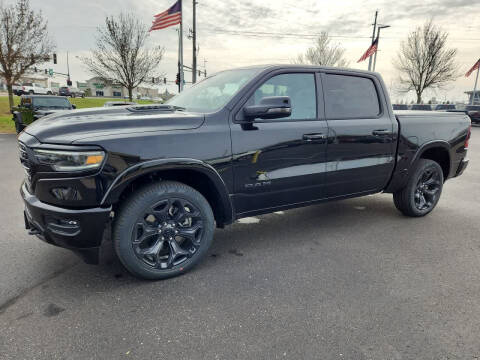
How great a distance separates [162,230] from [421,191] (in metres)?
3.56

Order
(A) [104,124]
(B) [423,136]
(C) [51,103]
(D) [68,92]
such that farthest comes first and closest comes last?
(D) [68,92]
(C) [51,103]
(B) [423,136]
(A) [104,124]

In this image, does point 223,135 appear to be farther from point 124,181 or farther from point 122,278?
point 122,278

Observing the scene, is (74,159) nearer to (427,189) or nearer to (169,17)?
(427,189)

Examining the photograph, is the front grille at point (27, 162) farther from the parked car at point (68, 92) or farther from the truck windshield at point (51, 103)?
the parked car at point (68, 92)

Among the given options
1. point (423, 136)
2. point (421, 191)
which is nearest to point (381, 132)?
point (423, 136)

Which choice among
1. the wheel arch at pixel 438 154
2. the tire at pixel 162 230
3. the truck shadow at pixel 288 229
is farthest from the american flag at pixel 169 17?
the tire at pixel 162 230

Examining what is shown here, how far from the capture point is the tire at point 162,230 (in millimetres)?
2461

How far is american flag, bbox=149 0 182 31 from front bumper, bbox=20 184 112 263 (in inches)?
554

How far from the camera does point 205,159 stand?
2.65m

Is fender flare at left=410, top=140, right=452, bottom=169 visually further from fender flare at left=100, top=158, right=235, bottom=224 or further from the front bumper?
the front bumper

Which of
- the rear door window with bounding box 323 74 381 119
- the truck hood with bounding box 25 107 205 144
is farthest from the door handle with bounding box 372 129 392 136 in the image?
the truck hood with bounding box 25 107 205 144

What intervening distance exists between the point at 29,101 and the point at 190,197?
14493 mm

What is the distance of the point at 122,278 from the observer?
2.72 metres

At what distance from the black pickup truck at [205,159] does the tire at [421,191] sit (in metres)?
0.25
